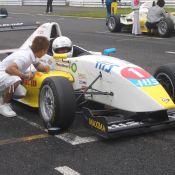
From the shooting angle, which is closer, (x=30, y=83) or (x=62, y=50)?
(x=30, y=83)

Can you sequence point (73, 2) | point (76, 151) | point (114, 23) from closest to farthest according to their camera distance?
point (76, 151)
point (114, 23)
point (73, 2)

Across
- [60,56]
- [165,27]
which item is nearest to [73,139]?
[60,56]

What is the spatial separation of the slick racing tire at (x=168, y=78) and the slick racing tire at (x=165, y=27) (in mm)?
10135

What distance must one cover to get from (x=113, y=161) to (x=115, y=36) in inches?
522

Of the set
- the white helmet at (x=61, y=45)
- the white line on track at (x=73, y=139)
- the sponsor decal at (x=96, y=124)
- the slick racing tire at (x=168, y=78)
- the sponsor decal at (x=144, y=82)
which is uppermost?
the white helmet at (x=61, y=45)

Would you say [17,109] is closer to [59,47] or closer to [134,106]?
[59,47]

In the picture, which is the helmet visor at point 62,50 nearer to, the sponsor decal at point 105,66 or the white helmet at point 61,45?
the white helmet at point 61,45

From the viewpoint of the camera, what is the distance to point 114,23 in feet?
61.8

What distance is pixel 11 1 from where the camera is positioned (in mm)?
47562

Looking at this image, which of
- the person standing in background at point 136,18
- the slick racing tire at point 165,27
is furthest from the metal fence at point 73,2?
the slick racing tire at point 165,27

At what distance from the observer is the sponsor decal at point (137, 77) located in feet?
18.4

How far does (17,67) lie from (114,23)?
12.9m

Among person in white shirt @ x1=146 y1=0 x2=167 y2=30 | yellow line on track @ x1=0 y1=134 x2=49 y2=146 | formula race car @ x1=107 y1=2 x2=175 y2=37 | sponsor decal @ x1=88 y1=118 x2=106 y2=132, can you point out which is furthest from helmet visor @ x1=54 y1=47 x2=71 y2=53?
person in white shirt @ x1=146 y1=0 x2=167 y2=30

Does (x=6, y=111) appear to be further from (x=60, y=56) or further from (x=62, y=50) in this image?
(x=62, y=50)
